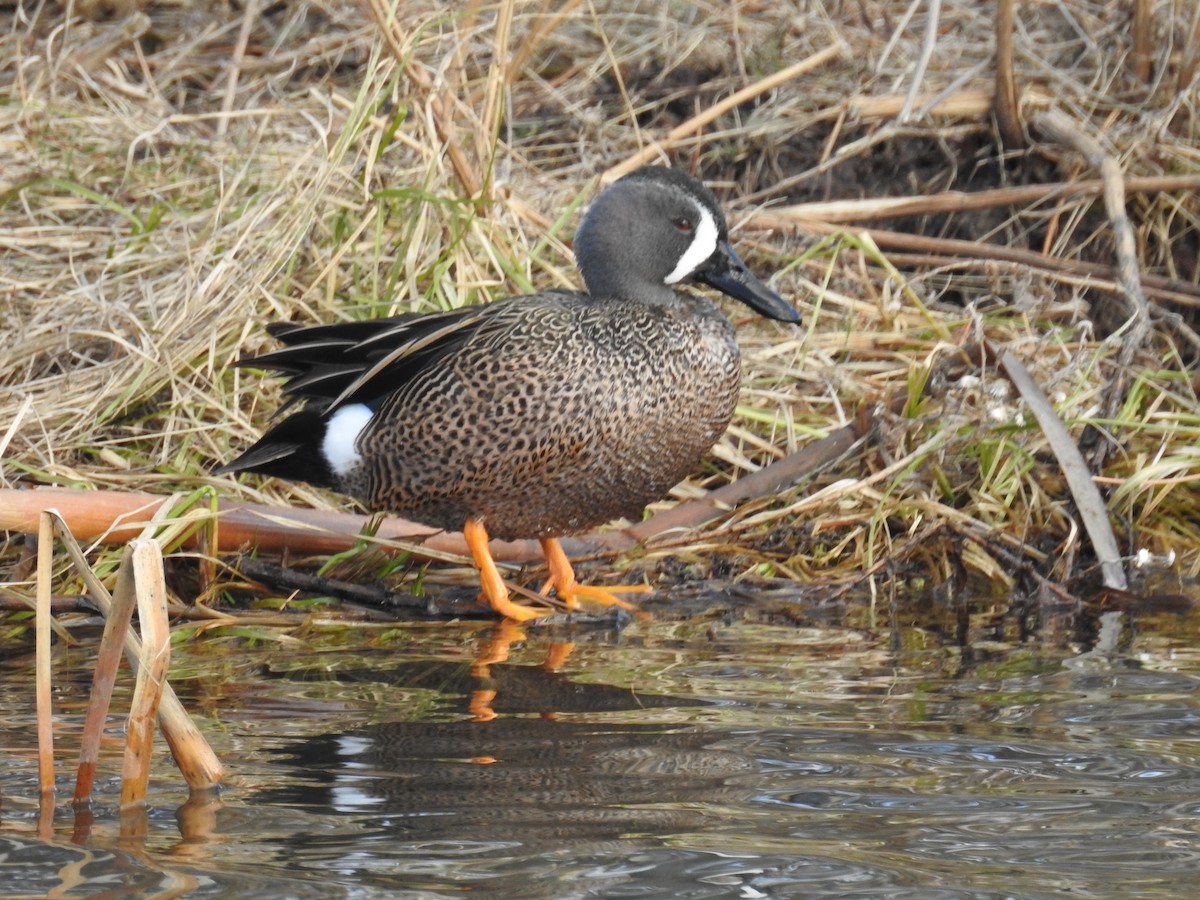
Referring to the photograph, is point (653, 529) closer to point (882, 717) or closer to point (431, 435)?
point (431, 435)

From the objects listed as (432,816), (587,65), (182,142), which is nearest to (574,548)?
(432,816)

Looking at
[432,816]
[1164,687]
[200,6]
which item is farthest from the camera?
[200,6]

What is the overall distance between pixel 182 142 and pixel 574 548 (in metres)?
2.25

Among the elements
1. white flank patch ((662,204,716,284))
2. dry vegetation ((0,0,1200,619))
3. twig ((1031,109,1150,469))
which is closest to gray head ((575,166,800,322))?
white flank patch ((662,204,716,284))

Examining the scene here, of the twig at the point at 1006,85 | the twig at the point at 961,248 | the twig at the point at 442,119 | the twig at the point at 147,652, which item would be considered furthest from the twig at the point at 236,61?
the twig at the point at 147,652

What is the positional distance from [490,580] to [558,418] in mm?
374

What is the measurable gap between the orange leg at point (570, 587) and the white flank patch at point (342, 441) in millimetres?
432

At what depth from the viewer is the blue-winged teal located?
10.8 ft

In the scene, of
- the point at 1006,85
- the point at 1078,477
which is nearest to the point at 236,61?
the point at 1006,85

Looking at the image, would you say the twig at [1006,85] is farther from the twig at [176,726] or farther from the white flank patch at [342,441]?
the twig at [176,726]

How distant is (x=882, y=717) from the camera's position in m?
2.56

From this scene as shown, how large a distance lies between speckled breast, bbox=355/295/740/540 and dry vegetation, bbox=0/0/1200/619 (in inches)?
15.7

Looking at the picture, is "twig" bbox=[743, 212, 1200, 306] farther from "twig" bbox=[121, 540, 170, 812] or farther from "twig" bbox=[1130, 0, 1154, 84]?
"twig" bbox=[121, 540, 170, 812]

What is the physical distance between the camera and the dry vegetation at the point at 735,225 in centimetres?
387
